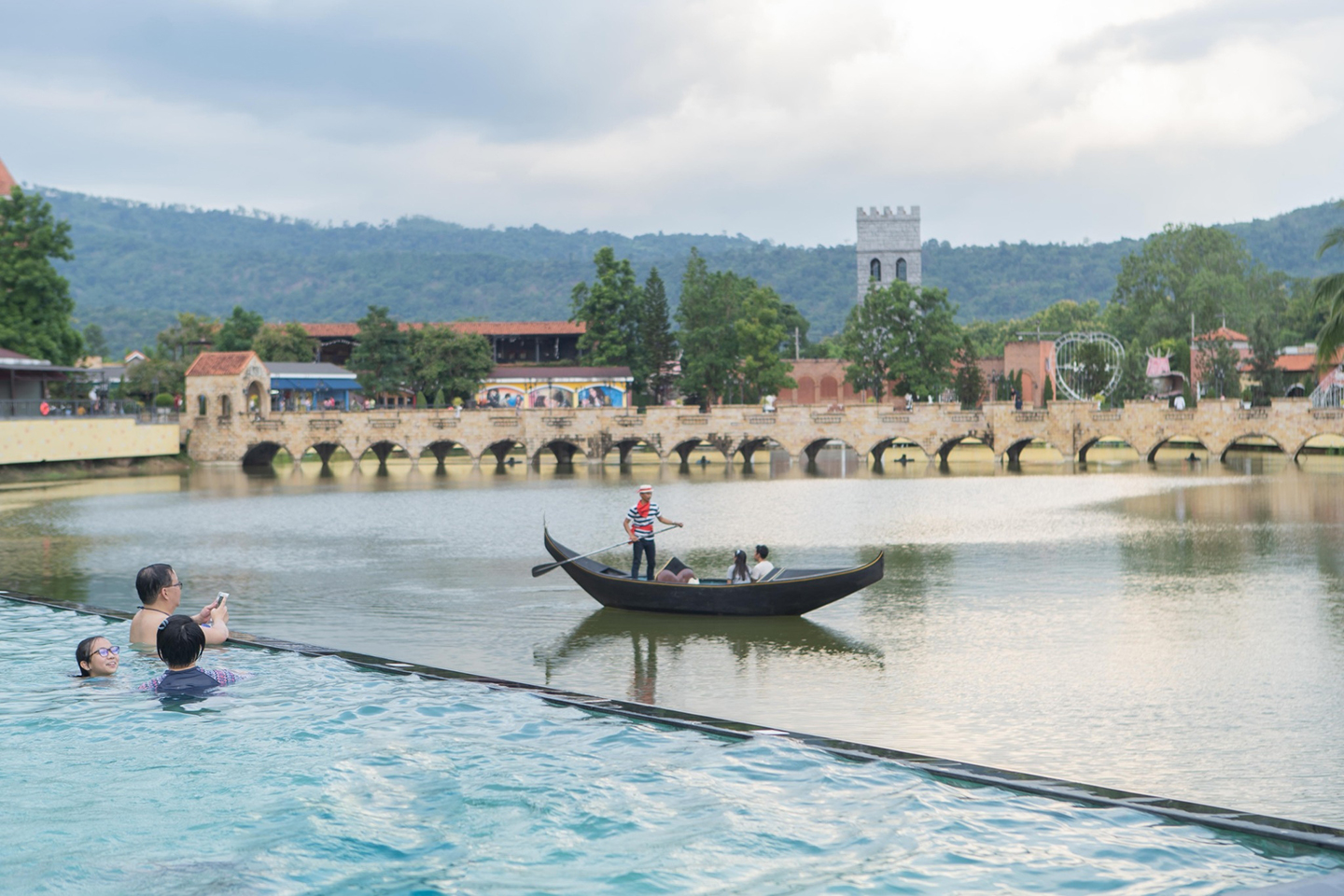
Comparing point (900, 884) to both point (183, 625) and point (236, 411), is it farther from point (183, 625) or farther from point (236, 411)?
point (236, 411)

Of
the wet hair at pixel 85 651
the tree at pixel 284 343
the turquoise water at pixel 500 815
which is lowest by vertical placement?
the turquoise water at pixel 500 815

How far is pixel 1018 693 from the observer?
14.3 m

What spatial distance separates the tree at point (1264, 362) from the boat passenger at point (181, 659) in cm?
7488

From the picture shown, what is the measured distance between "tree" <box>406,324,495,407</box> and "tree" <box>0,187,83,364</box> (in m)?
27.5

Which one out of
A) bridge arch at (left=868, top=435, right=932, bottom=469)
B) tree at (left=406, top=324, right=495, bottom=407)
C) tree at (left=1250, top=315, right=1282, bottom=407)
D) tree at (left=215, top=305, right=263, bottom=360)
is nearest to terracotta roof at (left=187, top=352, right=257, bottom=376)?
tree at (left=406, top=324, right=495, bottom=407)

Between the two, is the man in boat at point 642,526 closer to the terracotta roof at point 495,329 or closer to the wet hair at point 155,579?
the wet hair at point 155,579

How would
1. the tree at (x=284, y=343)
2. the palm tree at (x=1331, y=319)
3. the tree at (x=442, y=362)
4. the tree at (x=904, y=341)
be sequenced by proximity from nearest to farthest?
1. the palm tree at (x=1331, y=319)
2. the tree at (x=904, y=341)
3. the tree at (x=442, y=362)
4. the tree at (x=284, y=343)

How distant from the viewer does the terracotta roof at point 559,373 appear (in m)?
86.8

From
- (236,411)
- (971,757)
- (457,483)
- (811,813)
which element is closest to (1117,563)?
(971,757)

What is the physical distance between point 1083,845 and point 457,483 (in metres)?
46.4

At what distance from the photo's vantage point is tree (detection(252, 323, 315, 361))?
3506 inches

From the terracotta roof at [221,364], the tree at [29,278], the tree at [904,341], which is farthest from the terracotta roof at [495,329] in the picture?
the tree at [29,278]

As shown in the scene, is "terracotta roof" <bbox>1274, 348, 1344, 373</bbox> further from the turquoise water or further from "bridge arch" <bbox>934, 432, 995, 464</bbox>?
the turquoise water

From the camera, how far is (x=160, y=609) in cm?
1348
